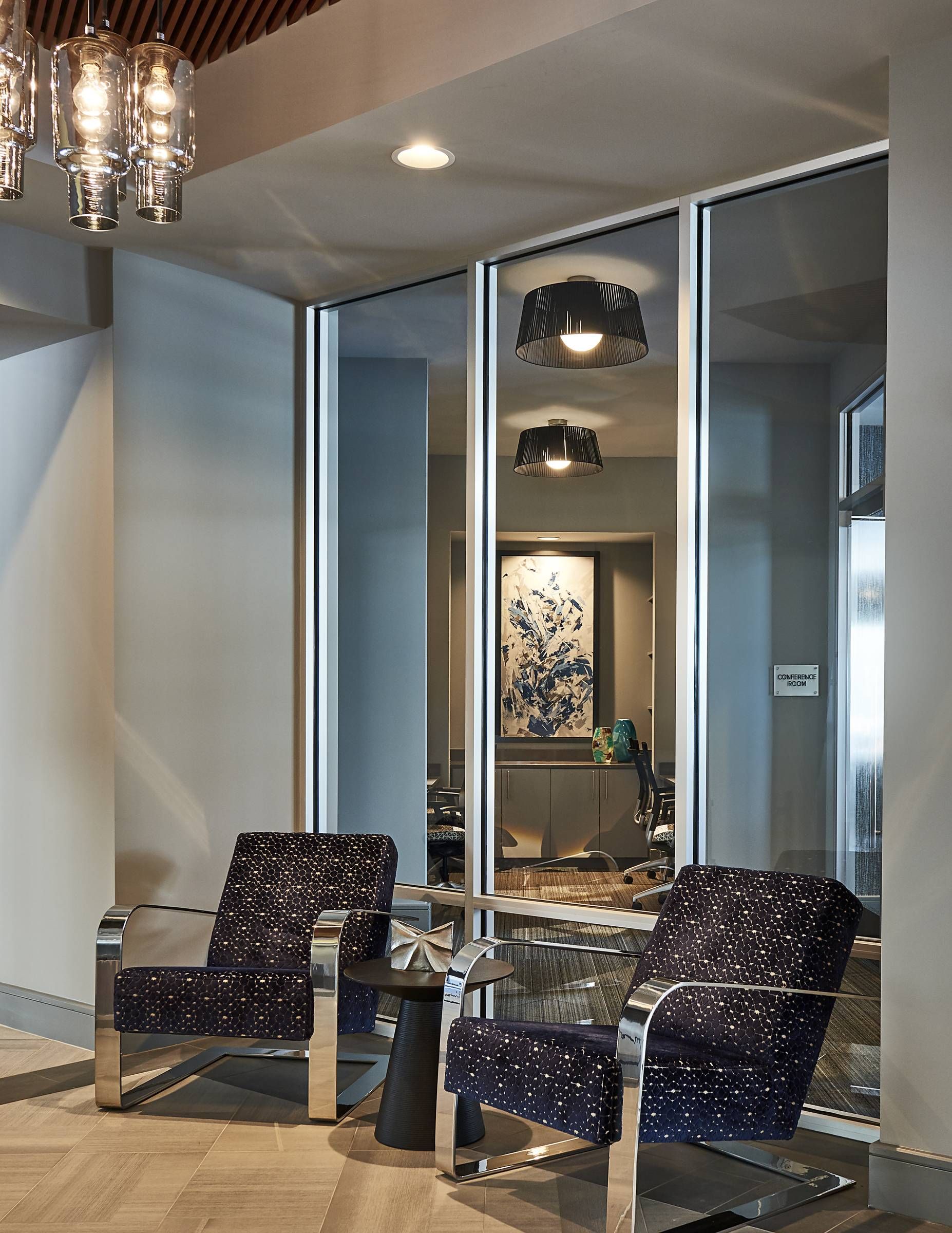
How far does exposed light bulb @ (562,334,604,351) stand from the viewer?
4.14 m

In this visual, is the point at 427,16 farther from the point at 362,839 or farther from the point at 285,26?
the point at 362,839

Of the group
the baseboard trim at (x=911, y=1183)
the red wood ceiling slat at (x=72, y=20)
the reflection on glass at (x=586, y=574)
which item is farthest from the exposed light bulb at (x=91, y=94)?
the baseboard trim at (x=911, y=1183)

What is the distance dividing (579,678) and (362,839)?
37.7 inches

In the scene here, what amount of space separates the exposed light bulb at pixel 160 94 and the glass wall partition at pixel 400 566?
2.04 metres

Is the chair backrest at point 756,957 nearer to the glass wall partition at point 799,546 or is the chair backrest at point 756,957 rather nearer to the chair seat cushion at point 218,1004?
the glass wall partition at point 799,546

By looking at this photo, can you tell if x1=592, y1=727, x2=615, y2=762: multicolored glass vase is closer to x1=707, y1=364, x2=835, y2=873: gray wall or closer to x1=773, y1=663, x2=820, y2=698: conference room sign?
x1=707, y1=364, x2=835, y2=873: gray wall

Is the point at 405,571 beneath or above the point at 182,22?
beneath

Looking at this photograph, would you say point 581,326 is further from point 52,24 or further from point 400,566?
point 52,24

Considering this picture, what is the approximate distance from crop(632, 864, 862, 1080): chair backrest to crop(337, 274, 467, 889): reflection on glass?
128 centimetres

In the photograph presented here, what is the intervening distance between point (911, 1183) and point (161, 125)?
9.77 ft

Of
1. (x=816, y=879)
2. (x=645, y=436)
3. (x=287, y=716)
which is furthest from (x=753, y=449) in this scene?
(x=287, y=716)

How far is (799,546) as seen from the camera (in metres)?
3.66

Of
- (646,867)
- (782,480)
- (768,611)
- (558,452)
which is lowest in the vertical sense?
(646,867)

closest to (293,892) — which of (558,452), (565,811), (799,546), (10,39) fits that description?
(565,811)
